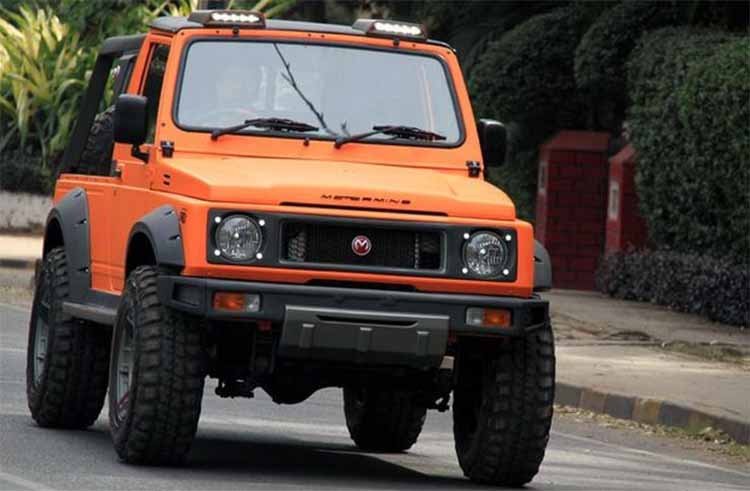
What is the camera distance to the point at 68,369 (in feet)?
39.5

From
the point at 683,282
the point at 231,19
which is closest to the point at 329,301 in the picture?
the point at 231,19

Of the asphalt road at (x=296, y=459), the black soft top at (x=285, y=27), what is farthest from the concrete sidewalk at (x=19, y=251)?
the black soft top at (x=285, y=27)

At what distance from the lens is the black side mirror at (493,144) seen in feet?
38.4

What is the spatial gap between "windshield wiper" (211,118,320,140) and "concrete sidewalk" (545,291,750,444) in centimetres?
409

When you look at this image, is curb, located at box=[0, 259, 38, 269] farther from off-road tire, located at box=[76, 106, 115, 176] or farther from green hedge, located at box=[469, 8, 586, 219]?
off-road tire, located at box=[76, 106, 115, 176]

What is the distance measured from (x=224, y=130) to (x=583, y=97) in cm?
1734

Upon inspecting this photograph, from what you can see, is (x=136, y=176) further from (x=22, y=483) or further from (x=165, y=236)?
(x=22, y=483)

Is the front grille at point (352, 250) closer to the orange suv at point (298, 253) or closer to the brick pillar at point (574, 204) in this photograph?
the orange suv at point (298, 253)

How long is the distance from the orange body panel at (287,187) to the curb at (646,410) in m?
3.38

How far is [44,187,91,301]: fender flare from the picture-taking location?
39.5 ft

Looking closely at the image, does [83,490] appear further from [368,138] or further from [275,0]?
[275,0]

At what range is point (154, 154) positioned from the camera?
11.2 m

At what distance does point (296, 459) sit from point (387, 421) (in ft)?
2.90

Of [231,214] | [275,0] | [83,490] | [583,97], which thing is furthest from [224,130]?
[275,0]
